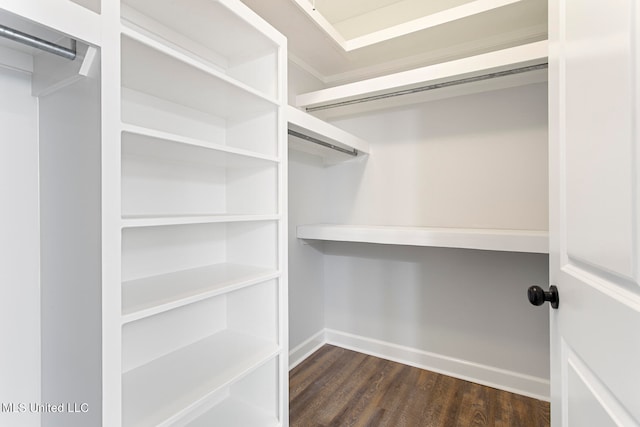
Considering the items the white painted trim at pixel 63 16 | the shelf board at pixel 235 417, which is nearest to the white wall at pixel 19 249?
the white painted trim at pixel 63 16

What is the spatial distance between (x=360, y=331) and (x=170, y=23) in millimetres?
2350

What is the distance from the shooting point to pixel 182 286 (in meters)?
1.15

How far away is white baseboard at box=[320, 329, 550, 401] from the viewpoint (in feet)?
6.14

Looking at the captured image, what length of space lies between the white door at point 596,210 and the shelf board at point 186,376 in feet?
3.57

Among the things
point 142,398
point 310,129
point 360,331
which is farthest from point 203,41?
point 360,331

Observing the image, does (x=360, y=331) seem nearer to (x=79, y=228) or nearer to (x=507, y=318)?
(x=507, y=318)

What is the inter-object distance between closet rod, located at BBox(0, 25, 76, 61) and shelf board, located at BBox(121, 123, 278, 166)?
24 centimetres

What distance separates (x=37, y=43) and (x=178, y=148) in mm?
430

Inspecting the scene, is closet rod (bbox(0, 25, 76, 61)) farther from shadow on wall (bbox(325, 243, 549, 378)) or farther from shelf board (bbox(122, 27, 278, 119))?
shadow on wall (bbox(325, 243, 549, 378))

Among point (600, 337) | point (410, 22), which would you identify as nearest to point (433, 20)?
point (410, 22)

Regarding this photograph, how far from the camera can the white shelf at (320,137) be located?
151 centimetres

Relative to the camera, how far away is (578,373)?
2.32 ft

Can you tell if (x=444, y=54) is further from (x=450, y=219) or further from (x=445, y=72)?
(x=450, y=219)

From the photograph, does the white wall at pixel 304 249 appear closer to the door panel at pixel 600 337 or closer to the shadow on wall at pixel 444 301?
the shadow on wall at pixel 444 301
